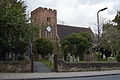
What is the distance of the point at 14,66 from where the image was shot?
23.6 m

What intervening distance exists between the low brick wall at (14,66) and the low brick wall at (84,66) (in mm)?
3688

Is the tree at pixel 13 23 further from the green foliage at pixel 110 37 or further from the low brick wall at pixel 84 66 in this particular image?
the green foliage at pixel 110 37

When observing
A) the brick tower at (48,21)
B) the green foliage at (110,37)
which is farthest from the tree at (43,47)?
the green foliage at (110,37)

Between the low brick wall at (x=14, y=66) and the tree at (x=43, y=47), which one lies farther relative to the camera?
the tree at (x=43, y=47)

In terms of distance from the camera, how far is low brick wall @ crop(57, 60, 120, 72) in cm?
2508

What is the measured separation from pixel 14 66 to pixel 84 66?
8.62 meters

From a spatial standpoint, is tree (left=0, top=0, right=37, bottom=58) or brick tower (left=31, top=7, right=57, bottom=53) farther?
brick tower (left=31, top=7, right=57, bottom=53)

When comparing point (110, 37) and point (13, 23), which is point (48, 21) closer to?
point (110, 37)

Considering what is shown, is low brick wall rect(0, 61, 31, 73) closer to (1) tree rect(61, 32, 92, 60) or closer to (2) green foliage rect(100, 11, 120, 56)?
(1) tree rect(61, 32, 92, 60)

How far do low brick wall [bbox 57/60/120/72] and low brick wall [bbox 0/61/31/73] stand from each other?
369 cm

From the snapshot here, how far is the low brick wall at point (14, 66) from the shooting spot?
23266 millimetres

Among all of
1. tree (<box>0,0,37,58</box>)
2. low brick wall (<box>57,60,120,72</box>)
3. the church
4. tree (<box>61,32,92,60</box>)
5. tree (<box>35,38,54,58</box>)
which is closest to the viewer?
tree (<box>0,0,37,58</box>)

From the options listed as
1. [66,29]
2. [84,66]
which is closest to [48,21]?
[66,29]

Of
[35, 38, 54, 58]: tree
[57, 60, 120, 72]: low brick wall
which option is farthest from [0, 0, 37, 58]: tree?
[35, 38, 54, 58]: tree
